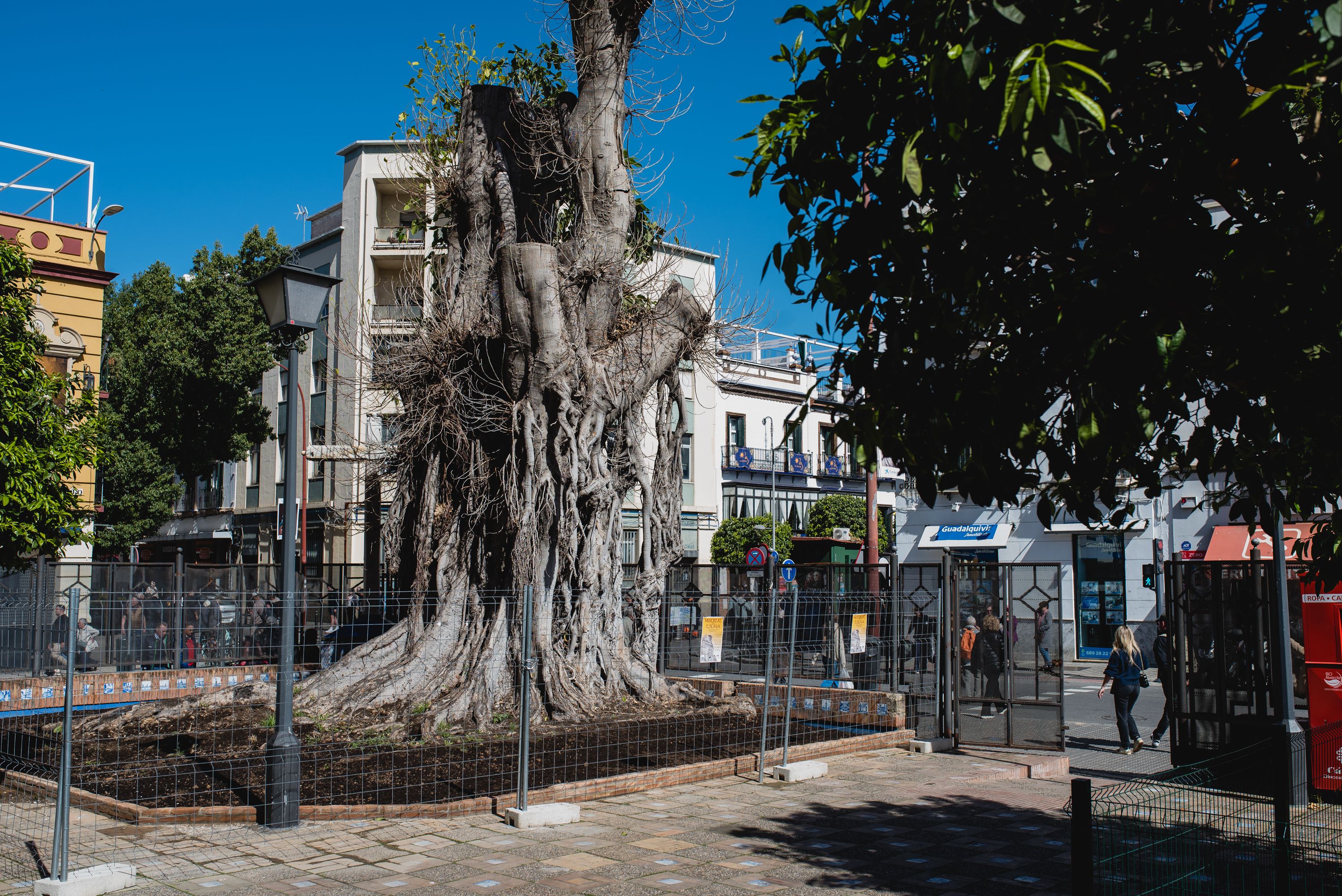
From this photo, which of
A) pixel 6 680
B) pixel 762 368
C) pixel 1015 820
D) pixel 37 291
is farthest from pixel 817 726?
pixel 762 368

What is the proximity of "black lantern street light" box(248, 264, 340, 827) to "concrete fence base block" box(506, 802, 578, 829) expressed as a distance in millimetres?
1596

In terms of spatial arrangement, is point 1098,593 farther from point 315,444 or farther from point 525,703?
point 315,444

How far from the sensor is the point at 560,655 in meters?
12.7

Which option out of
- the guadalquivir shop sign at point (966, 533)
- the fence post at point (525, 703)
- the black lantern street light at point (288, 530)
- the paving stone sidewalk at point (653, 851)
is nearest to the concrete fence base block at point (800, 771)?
the paving stone sidewalk at point (653, 851)

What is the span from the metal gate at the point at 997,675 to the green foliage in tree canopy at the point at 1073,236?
7.63m

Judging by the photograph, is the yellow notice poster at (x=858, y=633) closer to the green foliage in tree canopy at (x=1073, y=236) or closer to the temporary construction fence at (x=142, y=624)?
the temporary construction fence at (x=142, y=624)

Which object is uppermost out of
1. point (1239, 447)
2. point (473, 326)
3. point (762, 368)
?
point (762, 368)

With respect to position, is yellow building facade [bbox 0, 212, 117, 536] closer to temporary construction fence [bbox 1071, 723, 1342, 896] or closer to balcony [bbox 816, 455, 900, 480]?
temporary construction fence [bbox 1071, 723, 1342, 896]

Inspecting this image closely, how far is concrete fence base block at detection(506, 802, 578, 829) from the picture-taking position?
8.22m

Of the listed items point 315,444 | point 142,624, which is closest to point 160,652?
point 142,624

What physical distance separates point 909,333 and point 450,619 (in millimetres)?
9096

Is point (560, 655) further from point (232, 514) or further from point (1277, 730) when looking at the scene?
point (232, 514)

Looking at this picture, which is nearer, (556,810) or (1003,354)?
(1003,354)

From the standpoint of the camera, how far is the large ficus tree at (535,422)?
498 inches
